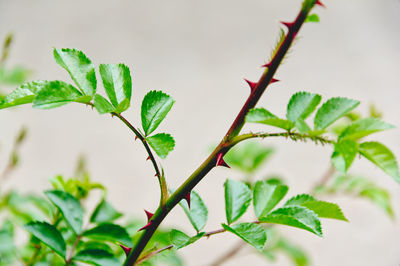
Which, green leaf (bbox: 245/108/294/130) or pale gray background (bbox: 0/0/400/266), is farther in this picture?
pale gray background (bbox: 0/0/400/266)

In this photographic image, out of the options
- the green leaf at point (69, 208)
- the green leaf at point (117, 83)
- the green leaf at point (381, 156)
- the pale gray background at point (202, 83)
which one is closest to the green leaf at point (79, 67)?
the green leaf at point (117, 83)

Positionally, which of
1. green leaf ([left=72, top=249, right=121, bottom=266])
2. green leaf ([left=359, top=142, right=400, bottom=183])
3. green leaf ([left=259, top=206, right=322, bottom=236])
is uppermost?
green leaf ([left=359, top=142, right=400, bottom=183])

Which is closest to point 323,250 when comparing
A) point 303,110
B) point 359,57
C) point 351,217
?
point 351,217

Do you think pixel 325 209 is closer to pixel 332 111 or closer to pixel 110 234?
pixel 332 111

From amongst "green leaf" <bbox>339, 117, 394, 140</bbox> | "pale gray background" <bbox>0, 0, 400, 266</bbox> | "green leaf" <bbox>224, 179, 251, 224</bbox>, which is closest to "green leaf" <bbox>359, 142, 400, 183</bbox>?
"green leaf" <bbox>339, 117, 394, 140</bbox>

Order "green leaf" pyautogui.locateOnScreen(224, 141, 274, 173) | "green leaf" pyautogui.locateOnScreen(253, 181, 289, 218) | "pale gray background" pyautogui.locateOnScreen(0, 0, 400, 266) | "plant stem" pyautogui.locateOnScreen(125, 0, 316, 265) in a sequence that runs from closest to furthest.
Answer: "plant stem" pyautogui.locateOnScreen(125, 0, 316, 265), "green leaf" pyautogui.locateOnScreen(253, 181, 289, 218), "green leaf" pyautogui.locateOnScreen(224, 141, 274, 173), "pale gray background" pyautogui.locateOnScreen(0, 0, 400, 266)

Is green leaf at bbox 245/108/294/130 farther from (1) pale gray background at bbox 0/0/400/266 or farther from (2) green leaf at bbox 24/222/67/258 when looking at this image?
(1) pale gray background at bbox 0/0/400/266

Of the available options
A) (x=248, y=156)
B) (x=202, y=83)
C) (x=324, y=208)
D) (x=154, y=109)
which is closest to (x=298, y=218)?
(x=324, y=208)
